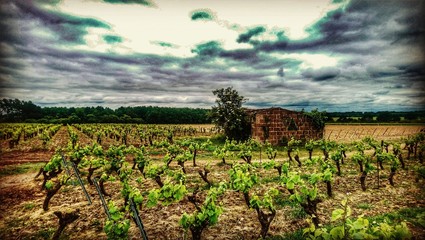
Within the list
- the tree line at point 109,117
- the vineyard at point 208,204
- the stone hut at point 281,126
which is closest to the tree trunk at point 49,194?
the vineyard at point 208,204

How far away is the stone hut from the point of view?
26.8m

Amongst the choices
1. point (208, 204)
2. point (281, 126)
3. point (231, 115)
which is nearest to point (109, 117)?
point (231, 115)

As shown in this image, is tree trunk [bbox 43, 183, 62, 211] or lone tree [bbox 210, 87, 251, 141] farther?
lone tree [bbox 210, 87, 251, 141]

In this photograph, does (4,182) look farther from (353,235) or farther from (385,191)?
(385,191)

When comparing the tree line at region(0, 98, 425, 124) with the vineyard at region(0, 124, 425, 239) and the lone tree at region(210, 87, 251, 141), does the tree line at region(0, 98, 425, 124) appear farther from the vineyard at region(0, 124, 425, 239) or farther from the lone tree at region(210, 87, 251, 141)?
the vineyard at region(0, 124, 425, 239)

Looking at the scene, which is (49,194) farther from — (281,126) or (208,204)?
(281,126)

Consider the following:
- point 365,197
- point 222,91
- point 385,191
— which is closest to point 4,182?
point 365,197

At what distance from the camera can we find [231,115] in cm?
2988

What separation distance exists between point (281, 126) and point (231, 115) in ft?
21.4

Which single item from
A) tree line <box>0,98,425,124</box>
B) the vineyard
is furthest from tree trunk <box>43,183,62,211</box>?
tree line <box>0,98,425,124</box>

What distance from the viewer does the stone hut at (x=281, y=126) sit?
88.0 ft

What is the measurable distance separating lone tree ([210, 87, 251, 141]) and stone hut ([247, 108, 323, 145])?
2.68 metres

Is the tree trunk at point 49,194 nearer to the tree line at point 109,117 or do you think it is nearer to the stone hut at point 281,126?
the stone hut at point 281,126

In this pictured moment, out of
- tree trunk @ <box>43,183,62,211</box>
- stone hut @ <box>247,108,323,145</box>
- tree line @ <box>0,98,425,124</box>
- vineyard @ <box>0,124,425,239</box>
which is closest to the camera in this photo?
vineyard @ <box>0,124,425,239</box>
